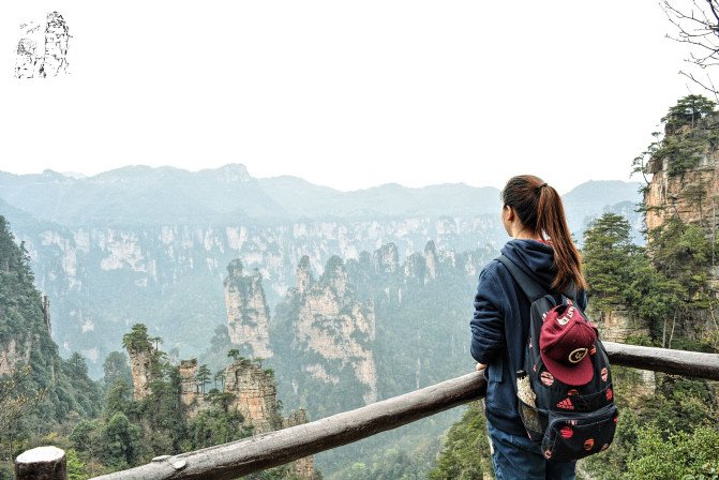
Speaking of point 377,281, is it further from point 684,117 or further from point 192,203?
point 192,203

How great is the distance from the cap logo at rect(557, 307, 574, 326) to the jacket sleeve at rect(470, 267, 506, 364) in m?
0.19

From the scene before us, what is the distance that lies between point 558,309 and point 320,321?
188 feet

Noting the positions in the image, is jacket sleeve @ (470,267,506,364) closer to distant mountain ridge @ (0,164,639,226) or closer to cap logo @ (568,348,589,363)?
cap logo @ (568,348,589,363)

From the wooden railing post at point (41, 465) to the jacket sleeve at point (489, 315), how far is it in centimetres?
116

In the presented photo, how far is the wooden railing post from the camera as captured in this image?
1.07 metres

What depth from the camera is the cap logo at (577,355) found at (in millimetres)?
1248

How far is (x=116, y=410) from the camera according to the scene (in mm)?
17219

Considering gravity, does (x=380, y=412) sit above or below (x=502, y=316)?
below

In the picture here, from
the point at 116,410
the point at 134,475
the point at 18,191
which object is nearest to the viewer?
the point at 134,475

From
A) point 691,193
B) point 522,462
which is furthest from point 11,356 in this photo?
point 691,193

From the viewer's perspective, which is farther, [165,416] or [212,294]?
[212,294]

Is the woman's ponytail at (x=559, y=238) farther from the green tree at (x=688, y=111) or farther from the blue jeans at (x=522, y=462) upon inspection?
the green tree at (x=688, y=111)

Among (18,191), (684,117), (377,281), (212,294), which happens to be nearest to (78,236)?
(212,294)

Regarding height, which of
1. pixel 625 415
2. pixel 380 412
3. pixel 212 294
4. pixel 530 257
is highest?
pixel 530 257
